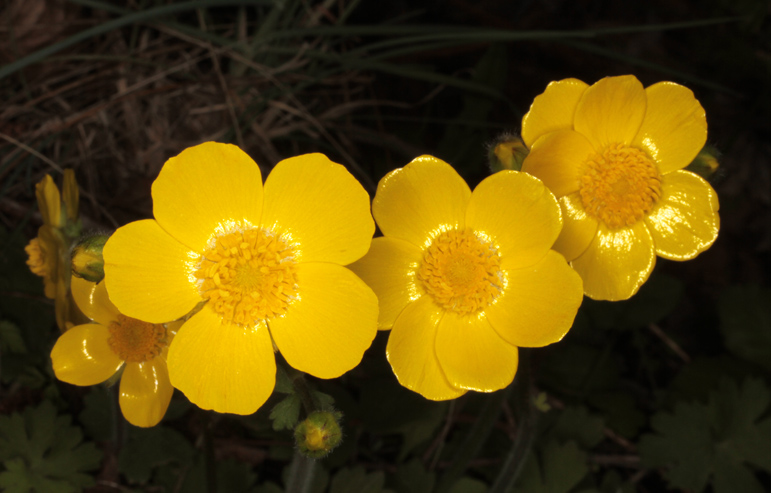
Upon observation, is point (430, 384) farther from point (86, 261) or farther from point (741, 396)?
point (741, 396)

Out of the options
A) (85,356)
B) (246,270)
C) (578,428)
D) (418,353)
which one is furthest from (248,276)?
(578,428)

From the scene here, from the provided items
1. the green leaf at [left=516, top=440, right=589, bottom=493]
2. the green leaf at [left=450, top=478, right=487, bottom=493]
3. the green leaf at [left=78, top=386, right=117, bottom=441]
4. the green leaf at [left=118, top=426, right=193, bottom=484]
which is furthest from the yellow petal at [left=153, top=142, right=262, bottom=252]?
the green leaf at [left=516, top=440, right=589, bottom=493]

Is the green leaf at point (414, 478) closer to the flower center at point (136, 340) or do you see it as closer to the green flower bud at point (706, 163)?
the flower center at point (136, 340)

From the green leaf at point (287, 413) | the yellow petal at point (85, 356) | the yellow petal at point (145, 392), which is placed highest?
the green leaf at point (287, 413)

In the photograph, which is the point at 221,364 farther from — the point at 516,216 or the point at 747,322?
the point at 747,322

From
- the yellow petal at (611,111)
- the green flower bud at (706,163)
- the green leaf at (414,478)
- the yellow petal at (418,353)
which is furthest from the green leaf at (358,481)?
the green flower bud at (706,163)

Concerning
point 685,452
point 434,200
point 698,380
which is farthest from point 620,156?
point 698,380

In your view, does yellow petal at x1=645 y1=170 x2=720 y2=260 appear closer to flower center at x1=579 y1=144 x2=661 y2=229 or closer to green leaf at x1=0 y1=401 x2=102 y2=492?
flower center at x1=579 y1=144 x2=661 y2=229
